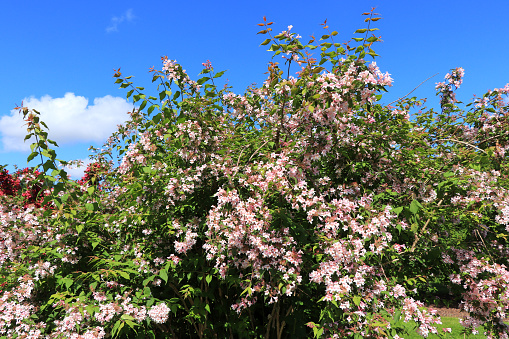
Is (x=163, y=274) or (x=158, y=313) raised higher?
(x=163, y=274)

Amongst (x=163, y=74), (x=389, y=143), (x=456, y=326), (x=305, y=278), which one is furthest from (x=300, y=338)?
(x=456, y=326)

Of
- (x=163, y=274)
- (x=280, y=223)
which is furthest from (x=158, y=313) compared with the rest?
(x=280, y=223)

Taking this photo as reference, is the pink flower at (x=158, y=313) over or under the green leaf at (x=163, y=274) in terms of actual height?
under

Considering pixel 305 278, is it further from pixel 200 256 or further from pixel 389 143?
pixel 389 143

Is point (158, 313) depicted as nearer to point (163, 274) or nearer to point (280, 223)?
point (163, 274)

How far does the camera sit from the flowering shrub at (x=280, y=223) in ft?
10.2

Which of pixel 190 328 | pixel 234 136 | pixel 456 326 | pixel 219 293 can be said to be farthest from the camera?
pixel 456 326

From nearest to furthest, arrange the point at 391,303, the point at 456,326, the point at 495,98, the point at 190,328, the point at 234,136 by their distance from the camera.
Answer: the point at 391,303
the point at 234,136
the point at 190,328
the point at 495,98
the point at 456,326

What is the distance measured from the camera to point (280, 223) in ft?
10.6

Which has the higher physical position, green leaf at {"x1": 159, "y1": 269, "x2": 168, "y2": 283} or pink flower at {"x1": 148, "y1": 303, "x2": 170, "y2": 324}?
green leaf at {"x1": 159, "y1": 269, "x2": 168, "y2": 283}

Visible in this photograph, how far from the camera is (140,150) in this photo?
12.5 ft

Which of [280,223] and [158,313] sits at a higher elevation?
[280,223]

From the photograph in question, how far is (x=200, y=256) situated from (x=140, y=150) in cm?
134

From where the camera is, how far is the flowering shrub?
3.11m
